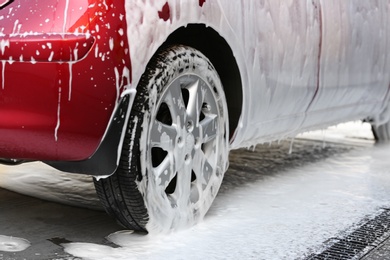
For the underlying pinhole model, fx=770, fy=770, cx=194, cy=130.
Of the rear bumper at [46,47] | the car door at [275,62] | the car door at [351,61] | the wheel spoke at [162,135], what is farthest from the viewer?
the car door at [351,61]

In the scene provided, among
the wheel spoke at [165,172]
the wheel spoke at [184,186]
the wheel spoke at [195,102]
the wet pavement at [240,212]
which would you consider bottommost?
the wet pavement at [240,212]

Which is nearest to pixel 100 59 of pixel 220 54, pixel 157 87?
pixel 157 87

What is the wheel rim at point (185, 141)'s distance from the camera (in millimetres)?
3020

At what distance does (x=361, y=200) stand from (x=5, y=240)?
1.88 metres

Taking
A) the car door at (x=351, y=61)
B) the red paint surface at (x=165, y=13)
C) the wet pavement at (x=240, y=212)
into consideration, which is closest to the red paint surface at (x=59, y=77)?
the red paint surface at (x=165, y=13)

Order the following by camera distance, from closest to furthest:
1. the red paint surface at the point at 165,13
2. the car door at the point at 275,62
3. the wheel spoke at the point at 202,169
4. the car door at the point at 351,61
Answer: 1. the red paint surface at the point at 165,13
2. the wheel spoke at the point at 202,169
3. the car door at the point at 275,62
4. the car door at the point at 351,61

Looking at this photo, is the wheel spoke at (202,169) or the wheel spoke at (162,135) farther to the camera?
the wheel spoke at (202,169)

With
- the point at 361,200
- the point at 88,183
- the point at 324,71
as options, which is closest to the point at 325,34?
the point at 324,71

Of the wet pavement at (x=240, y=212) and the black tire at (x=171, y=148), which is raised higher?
the black tire at (x=171, y=148)

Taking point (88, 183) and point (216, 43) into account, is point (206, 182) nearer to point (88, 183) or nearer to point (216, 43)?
point (216, 43)

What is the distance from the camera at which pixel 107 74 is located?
2645 mm

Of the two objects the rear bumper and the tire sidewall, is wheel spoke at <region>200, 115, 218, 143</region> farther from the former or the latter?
the rear bumper

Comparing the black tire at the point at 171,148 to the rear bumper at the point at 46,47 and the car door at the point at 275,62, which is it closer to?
the car door at the point at 275,62

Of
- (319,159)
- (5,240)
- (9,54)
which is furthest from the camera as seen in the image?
(319,159)
